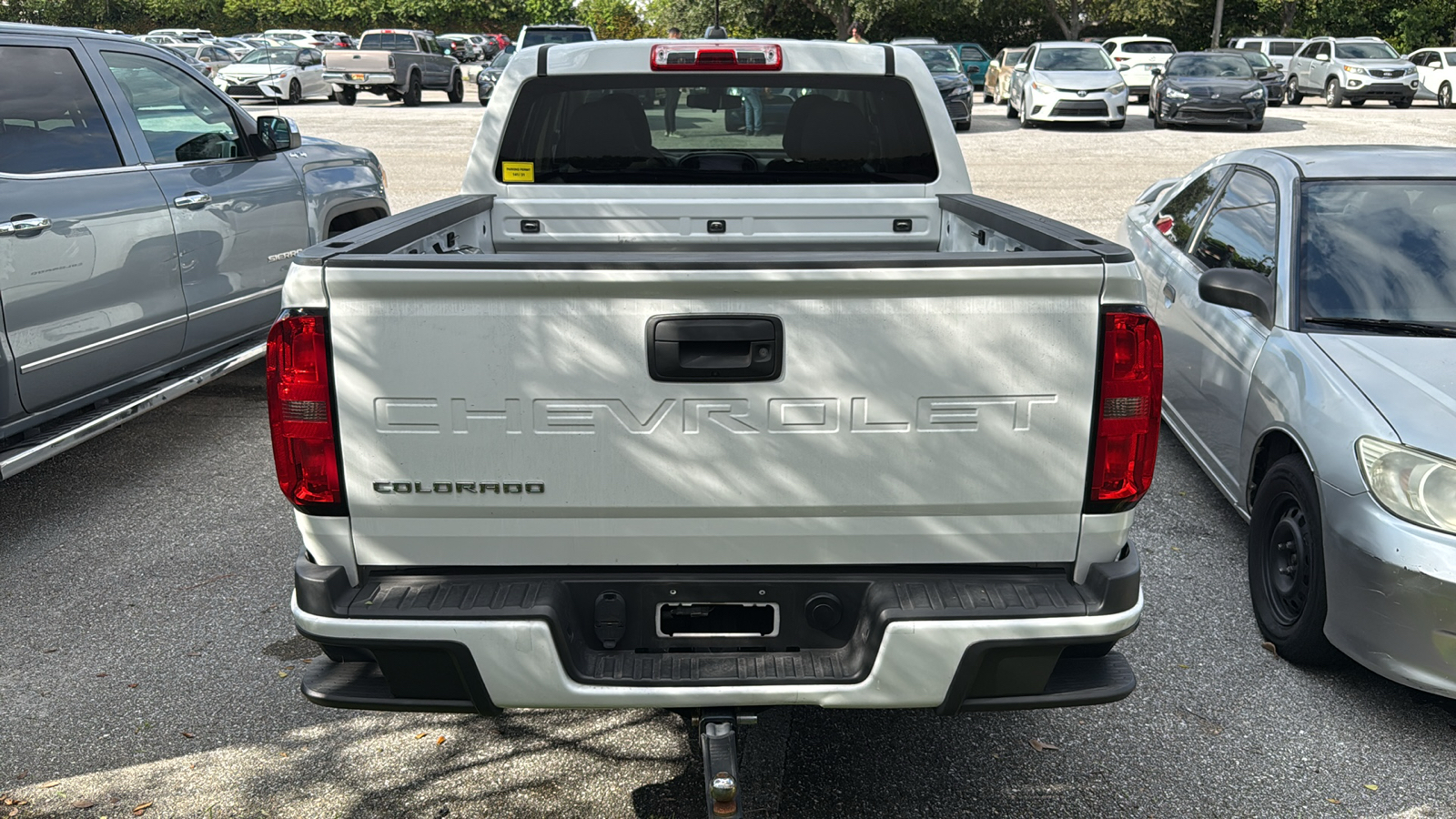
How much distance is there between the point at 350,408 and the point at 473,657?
62cm

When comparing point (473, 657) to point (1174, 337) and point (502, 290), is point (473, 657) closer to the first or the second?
point (502, 290)

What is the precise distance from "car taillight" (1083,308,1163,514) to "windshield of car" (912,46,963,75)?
71.2 ft

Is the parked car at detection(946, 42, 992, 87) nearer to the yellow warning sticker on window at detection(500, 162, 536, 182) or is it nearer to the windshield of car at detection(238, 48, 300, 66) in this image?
the windshield of car at detection(238, 48, 300, 66)

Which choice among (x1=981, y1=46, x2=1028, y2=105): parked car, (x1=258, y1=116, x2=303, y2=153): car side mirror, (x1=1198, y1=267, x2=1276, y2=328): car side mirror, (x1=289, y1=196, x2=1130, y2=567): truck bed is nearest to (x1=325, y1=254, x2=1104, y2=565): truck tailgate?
(x1=289, y1=196, x2=1130, y2=567): truck bed

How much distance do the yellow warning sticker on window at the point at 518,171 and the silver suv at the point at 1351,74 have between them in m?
30.3

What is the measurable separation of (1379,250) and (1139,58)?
2829 centimetres

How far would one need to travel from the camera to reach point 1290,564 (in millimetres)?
4125

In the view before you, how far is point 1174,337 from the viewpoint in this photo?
5.70 meters

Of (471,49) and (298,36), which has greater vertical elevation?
(298,36)

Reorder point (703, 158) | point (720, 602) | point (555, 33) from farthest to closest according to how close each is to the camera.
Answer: point (555, 33)
point (703, 158)
point (720, 602)

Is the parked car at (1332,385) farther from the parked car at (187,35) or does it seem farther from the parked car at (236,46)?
the parked car at (187,35)

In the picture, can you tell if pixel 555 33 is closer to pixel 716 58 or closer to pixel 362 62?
pixel 362 62

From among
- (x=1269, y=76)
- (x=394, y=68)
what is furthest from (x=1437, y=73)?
(x=394, y=68)

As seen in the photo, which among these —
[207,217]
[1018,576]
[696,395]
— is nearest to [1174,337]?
[1018,576]
